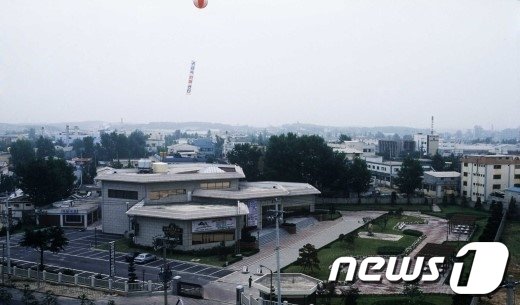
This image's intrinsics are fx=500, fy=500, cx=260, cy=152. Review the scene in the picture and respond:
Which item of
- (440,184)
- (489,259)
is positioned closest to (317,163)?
(440,184)

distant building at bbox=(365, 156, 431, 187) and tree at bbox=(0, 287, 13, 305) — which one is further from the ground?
distant building at bbox=(365, 156, 431, 187)

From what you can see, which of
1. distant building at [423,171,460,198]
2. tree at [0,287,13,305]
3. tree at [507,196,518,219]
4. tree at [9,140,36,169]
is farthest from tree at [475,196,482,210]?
tree at [9,140,36,169]

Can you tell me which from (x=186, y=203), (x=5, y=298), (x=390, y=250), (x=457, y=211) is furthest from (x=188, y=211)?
(x=457, y=211)

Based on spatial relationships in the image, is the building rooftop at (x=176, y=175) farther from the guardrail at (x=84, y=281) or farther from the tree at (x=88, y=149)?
the tree at (x=88, y=149)

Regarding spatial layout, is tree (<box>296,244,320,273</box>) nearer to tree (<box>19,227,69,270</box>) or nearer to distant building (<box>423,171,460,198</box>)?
tree (<box>19,227,69,270</box>)

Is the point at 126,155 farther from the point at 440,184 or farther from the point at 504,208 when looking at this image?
the point at 504,208

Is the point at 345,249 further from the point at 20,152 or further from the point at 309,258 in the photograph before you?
the point at 20,152
